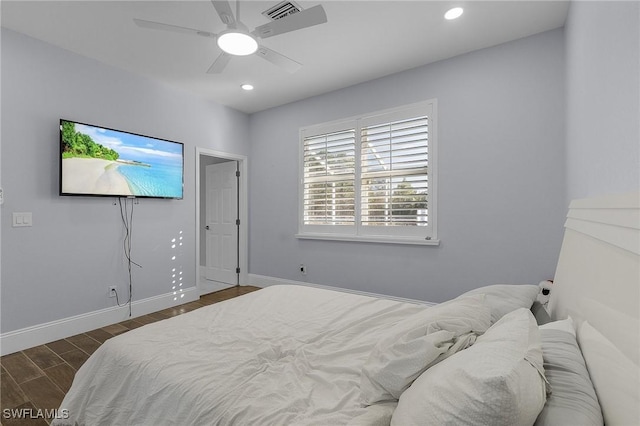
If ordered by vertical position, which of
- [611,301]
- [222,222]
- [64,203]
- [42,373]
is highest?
[64,203]

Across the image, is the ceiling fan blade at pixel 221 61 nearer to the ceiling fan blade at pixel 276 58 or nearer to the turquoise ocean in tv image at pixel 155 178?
the ceiling fan blade at pixel 276 58

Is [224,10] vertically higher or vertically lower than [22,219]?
higher

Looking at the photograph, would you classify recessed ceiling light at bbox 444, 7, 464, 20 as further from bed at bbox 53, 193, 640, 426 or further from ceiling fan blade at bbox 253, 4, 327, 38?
bed at bbox 53, 193, 640, 426

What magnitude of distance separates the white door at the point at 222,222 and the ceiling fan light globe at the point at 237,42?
296cm

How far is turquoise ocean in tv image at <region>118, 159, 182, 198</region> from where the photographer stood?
3469 mm

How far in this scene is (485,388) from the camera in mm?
630

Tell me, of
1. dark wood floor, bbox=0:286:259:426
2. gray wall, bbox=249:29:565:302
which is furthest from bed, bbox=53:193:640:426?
gray wall, bbox=249:29:565:302

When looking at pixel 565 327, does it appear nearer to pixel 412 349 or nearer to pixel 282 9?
pixel 412 349

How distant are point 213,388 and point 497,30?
354cm

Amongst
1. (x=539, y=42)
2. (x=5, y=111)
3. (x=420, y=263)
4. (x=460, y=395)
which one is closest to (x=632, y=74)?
(x=460, y=395)

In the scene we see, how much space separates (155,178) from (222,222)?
68.6 inches

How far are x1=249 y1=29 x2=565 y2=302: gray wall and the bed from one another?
1.43 meters

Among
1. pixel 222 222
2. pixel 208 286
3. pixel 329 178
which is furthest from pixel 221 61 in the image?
pixel 208 286

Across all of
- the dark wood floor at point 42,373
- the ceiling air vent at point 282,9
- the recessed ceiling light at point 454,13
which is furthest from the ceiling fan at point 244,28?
the dark wood floor at point 42,373
